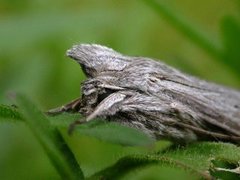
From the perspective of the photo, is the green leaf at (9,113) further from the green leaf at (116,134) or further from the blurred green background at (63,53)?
the blurred green background at (63,53)

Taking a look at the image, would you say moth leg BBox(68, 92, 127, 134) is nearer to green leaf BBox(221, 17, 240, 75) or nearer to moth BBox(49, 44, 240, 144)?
moth BBox(49, 44, 240, 144)

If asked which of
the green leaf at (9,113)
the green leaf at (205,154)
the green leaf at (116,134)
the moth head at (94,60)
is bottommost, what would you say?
the green leaf at (205,154)

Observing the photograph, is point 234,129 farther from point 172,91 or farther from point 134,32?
point 134,32

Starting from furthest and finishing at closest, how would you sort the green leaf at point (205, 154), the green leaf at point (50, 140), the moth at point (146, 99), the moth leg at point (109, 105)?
1. the moth at point (146, 99)
2. the moth leg at point (109, 105)
3. the green leaf at point (205, 154)
4. the green leaf at point (50, 140)

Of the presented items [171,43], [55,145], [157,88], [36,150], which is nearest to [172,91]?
[157,88]

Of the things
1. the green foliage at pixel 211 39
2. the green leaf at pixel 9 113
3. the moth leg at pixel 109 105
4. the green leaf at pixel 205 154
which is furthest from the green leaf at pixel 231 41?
the green leaf at pixel 9 113

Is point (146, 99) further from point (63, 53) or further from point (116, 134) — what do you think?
point (63, 53)

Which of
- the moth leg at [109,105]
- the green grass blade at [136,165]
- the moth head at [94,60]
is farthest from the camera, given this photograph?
the moth head at [94,60]
